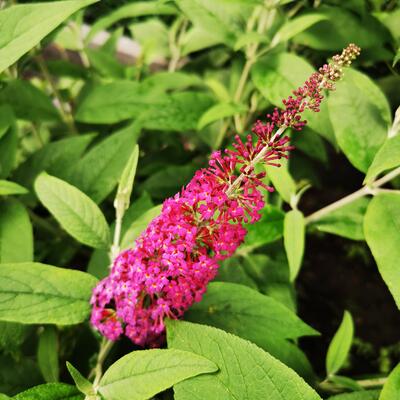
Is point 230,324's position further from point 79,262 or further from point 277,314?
point 79,262

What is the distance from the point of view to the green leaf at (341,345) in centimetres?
116

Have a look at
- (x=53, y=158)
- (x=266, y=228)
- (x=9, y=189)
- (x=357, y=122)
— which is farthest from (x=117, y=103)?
(x=357, y=122)

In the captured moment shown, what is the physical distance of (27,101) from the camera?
4.83 feet

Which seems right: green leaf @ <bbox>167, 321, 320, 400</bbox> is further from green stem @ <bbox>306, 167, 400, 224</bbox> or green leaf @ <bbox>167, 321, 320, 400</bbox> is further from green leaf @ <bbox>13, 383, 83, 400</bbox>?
green stem @ <bbox>306, 167, 400, 224</bbox>

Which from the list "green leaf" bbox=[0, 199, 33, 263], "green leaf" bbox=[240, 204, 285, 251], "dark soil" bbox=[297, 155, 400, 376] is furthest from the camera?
"dark soil" bbox=[297, 155, 400, 376]

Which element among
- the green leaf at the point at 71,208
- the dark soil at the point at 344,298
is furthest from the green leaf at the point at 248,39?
the dark soil at the point at 344,298

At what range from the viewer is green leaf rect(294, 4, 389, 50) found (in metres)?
1.39

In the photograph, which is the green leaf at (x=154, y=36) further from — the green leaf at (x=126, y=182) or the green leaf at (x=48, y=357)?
the green leaf at (x=48, y=357)

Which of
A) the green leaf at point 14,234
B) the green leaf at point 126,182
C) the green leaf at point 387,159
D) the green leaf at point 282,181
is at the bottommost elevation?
the green leaf at point 14,234

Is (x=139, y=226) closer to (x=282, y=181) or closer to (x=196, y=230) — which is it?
(x=196, y=230)

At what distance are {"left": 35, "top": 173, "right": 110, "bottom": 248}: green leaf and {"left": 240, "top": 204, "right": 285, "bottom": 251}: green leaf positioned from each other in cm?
41

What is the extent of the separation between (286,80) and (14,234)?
0.85m

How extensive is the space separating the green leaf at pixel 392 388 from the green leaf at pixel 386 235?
147 mm

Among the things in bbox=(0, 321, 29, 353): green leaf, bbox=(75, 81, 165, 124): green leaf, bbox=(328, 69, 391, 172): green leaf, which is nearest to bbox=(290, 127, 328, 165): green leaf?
bbox=(328, 69, 391, 172): green leaf
